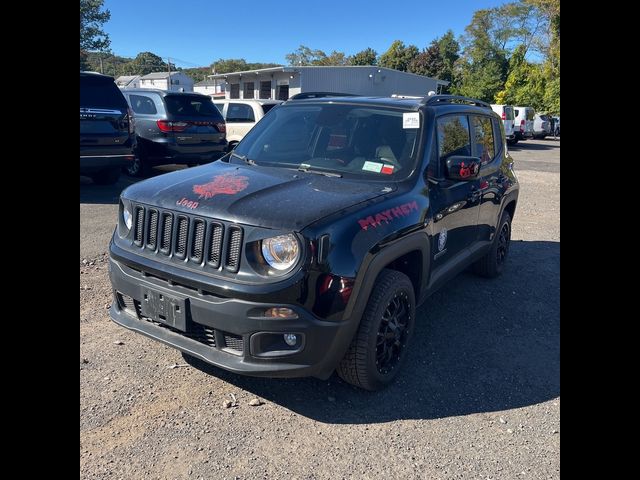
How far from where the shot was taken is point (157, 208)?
10.1 feet

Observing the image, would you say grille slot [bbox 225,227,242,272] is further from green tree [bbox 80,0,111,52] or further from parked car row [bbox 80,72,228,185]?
green tree [bbox 80,0,111,52]

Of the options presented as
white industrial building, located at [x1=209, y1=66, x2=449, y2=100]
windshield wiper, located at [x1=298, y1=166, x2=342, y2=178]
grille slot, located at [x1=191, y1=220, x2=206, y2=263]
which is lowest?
grille slot, located at [x1=191, y1=220, x2=206, y2=263]

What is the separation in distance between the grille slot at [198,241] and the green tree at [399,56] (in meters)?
59.7

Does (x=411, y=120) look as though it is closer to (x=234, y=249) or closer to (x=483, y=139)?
(x=483, y=139)

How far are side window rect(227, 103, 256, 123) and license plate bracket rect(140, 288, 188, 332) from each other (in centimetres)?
1003

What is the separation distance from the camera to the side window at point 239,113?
41.5 feet

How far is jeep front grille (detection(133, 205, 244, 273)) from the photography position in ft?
9.10

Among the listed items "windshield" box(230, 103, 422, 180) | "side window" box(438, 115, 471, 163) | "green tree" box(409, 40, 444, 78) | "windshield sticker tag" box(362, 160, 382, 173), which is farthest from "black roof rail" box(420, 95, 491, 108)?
"green tree" box(409, 40, 444, 78)

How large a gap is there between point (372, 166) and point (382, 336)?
1.22m

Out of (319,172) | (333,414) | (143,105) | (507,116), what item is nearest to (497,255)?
(319,172)

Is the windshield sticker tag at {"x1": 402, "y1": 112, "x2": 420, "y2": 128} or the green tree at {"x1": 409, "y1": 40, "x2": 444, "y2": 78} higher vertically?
the green tree at {"x1": 409, "y1": 40, "x2": 444, "y2": 78}
